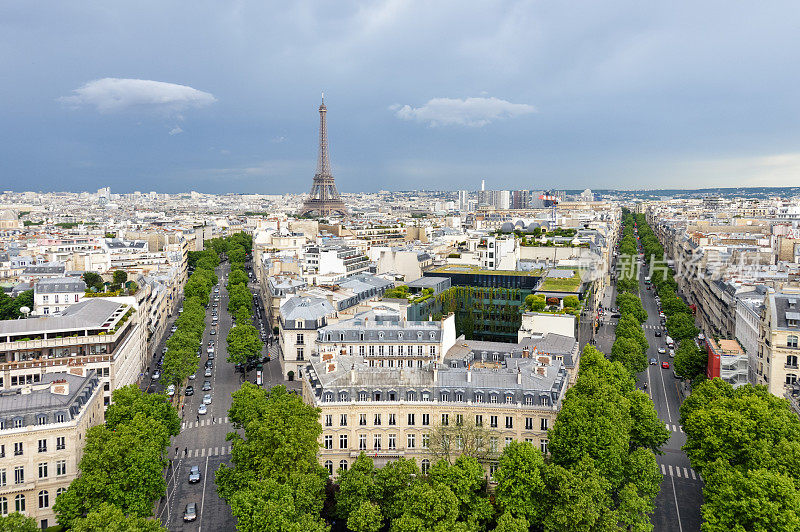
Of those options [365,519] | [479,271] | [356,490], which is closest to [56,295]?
[356,490]

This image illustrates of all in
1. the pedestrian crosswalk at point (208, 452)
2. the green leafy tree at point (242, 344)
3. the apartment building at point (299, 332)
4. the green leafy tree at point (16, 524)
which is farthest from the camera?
the green leafy tree at point (242, 344)

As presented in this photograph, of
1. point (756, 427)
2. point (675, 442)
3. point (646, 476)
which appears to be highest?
point (756, 427)

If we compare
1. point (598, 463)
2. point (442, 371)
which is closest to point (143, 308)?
point (442, 371)

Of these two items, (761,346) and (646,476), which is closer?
(646,476)

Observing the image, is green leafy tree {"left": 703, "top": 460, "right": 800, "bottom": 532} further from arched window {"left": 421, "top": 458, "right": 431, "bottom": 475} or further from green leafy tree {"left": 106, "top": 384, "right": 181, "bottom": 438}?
green leafy tree {"left": 106, "top": 384, "right": 181, "bottom": 438}

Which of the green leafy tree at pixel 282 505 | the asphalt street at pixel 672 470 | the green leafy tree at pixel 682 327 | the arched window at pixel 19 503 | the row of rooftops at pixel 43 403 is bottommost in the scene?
the asphalt street at pixel 672 470

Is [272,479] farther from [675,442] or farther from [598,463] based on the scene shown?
[675,442]

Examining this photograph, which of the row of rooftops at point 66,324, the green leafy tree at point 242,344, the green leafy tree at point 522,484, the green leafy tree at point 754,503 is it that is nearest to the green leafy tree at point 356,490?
the green leafy tree at point 522,484

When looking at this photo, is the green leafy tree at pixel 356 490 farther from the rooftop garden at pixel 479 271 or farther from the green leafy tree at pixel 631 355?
the rooftop garden at pixel 479 271
